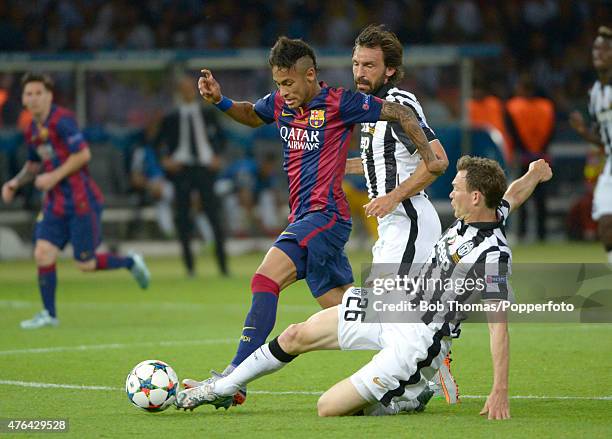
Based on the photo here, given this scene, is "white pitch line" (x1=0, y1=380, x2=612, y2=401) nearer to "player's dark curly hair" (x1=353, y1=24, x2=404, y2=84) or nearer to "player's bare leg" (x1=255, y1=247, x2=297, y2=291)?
"player's bare leg" (x1=255, y1=247, x2=297, y2=291)

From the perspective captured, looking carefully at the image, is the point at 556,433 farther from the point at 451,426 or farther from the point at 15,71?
the point at 15,71

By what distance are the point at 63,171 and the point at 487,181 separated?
589 centimetres

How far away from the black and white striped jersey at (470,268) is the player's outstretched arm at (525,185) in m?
0.32

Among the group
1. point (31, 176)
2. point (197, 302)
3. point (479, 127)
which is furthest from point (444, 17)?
point (31, 176)

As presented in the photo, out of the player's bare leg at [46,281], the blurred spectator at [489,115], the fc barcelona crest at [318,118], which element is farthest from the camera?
the blurred spectator at [489,115]

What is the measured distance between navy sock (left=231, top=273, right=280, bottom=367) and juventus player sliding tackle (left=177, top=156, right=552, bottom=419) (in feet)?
0.97

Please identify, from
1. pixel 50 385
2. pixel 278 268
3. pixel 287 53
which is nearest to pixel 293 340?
pixel 278 268

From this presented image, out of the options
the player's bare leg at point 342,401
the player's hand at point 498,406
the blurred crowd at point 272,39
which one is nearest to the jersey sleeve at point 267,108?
the player's bare leg at point 342,401

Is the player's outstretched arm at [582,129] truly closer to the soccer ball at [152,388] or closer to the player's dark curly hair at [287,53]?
the player's dark curly hair at [287,53]

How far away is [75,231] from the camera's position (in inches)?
474

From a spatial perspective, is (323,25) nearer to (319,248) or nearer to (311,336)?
(319,248)

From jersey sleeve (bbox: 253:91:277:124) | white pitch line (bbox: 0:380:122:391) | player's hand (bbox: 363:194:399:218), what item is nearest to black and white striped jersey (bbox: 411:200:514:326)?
player's hand (bbox: 363:194:399:218)

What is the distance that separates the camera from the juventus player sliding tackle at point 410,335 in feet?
22.0

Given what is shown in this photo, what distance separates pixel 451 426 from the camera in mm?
6559
